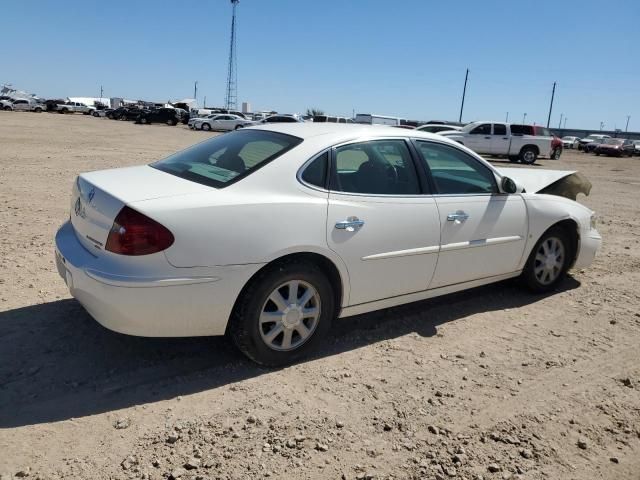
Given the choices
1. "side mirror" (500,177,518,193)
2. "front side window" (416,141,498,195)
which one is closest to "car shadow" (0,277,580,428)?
"front side window" (416,141,498,195)

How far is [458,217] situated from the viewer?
13.6ft

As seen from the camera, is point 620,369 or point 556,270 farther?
point 556,270

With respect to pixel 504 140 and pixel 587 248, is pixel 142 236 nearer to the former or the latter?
pixel 587 248

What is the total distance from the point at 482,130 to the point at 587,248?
1996 cm

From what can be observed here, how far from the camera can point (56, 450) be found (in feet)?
8.46

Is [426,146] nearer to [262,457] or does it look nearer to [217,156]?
[217,156]

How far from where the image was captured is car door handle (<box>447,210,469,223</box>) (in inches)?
161

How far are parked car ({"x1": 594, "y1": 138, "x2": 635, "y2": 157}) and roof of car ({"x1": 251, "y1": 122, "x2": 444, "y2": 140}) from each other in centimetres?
4205

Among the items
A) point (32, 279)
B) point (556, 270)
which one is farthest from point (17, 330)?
point (556, 270)

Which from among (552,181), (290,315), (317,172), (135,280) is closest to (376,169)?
(317,172)

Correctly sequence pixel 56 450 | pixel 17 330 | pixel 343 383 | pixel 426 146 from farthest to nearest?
pixel 426 146 → pixel 17 330 → pixel 343 383 → pixel 56 450

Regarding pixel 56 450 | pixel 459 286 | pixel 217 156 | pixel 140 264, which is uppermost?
pixel 217 156

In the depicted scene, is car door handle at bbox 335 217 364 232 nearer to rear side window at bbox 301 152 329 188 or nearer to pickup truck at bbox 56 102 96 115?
rear side window at bbox 301 152 329 188

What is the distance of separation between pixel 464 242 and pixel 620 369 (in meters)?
1.40
